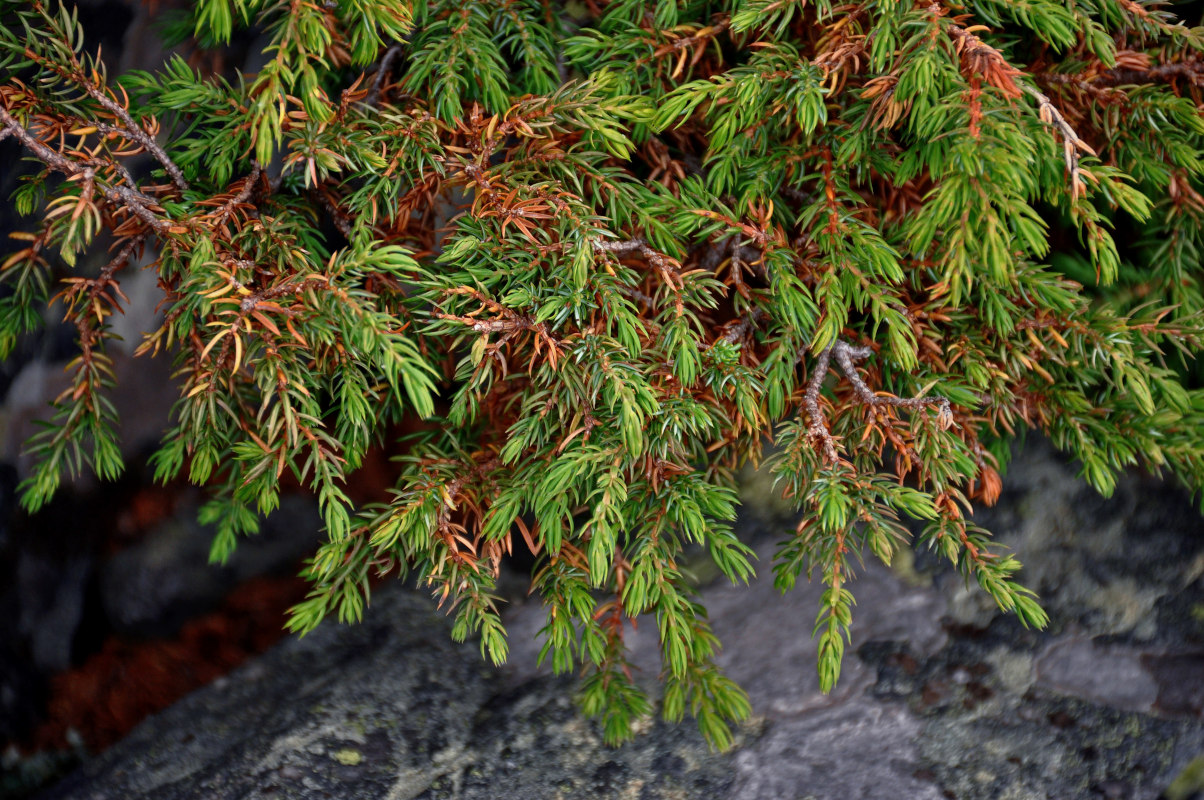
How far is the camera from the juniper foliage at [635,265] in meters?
1.16

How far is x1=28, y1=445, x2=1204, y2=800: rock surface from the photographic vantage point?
1532mm

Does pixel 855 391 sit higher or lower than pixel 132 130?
lower

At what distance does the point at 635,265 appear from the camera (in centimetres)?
146

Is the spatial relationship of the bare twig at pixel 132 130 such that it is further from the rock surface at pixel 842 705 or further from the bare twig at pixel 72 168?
the rock surface at pixel 842 705

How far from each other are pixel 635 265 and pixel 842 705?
3.49 ft

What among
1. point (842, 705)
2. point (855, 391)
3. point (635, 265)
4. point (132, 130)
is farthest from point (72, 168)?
point (842, 705)

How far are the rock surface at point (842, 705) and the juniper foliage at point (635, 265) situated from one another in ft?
0.64

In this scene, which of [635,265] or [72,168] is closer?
[72,168]

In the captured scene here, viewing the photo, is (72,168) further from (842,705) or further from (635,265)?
(842,705)

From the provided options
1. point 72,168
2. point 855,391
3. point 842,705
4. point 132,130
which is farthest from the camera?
point 842,705

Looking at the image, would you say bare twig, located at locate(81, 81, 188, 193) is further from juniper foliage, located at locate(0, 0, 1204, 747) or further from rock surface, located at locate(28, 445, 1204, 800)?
rock surface, located at locate(28, 445, 1204, 800)

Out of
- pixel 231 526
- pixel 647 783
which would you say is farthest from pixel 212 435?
pixel 647 783

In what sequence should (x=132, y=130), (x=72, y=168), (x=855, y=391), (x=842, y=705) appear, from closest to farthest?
(x=72, y=168) < (x=132, y=130) < (x=855, y=391) < (x=842, y=705)

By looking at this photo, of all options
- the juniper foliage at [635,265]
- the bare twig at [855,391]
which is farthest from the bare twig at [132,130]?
the bare twig at [855,391]
